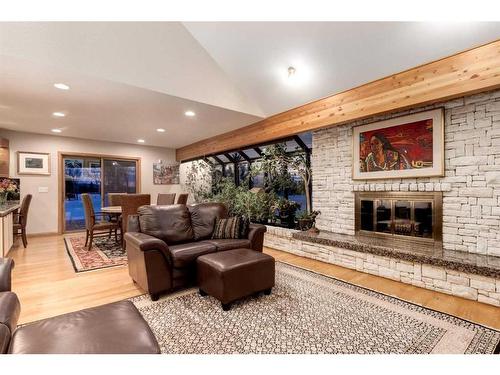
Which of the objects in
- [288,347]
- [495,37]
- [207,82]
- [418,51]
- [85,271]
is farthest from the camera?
[207,82]

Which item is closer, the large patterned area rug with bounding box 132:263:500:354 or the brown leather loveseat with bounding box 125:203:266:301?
the large patterned area rug with bounding box 132:263:500:354

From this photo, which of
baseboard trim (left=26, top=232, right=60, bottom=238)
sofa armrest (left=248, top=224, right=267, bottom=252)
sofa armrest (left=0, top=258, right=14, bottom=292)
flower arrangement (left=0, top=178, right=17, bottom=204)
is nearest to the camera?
sofa armrest (left=0, top=258, right=14, bottom=292)

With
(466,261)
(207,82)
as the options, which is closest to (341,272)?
(466,261)

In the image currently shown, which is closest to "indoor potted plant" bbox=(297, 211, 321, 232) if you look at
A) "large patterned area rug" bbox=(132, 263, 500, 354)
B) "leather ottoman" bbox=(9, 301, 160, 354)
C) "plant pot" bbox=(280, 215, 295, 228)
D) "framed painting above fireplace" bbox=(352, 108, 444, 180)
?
"plant pot" bbox=(280, 215, 295, 228)

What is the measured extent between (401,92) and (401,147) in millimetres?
731

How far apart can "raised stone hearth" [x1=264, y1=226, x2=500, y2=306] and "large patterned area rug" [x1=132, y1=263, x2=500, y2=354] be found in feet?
1.97

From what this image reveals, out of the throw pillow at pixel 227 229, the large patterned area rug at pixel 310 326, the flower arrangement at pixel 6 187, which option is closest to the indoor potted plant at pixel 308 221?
the throw pillow at pixel 227 229

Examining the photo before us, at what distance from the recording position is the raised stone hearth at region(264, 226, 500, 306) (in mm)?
2529

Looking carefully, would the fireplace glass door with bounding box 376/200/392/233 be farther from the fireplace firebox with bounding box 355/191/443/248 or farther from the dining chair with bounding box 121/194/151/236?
the dining chair with bounding box 121/194/151/236

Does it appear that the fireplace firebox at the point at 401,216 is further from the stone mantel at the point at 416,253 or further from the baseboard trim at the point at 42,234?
the baseboard trim at the point at 42,234

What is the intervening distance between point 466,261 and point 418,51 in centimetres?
227

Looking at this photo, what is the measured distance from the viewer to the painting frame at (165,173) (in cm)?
777

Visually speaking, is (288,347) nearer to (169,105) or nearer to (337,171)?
(337,171)

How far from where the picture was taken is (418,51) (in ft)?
9.08
